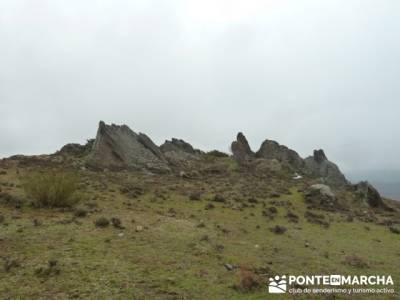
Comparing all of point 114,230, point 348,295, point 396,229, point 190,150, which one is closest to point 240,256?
point 348,295

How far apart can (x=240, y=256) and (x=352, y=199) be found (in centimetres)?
2579

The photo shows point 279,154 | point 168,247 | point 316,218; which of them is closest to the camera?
point 168,247

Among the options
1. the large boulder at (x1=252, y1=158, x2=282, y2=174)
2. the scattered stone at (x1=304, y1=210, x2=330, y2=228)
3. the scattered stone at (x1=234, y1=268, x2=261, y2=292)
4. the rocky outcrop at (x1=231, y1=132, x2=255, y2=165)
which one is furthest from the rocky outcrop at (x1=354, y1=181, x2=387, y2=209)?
the scattered stone at (x1=234, y1=268, x2=261, y2=292)

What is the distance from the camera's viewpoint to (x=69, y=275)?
10633 millimetres

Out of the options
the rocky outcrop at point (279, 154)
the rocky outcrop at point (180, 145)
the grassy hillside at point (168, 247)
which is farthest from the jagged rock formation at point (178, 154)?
the grassy hillside at point (168, 247)

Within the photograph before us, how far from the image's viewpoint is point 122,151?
41688mm

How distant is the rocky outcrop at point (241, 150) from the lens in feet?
186

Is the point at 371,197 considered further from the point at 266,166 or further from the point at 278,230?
the point at 278,230

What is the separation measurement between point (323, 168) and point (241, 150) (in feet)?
43.1

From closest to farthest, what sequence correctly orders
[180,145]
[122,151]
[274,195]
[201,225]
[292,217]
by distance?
[201,225] → [292,217] → [274,195] → [122,151] → [180,145]

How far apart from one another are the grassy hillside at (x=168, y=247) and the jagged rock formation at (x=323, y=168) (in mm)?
30681

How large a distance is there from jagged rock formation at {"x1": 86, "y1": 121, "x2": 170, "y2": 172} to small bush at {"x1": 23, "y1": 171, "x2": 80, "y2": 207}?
1692 centimetres

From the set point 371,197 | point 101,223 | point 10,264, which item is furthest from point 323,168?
point 10,264

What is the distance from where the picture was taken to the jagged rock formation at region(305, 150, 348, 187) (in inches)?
2243
